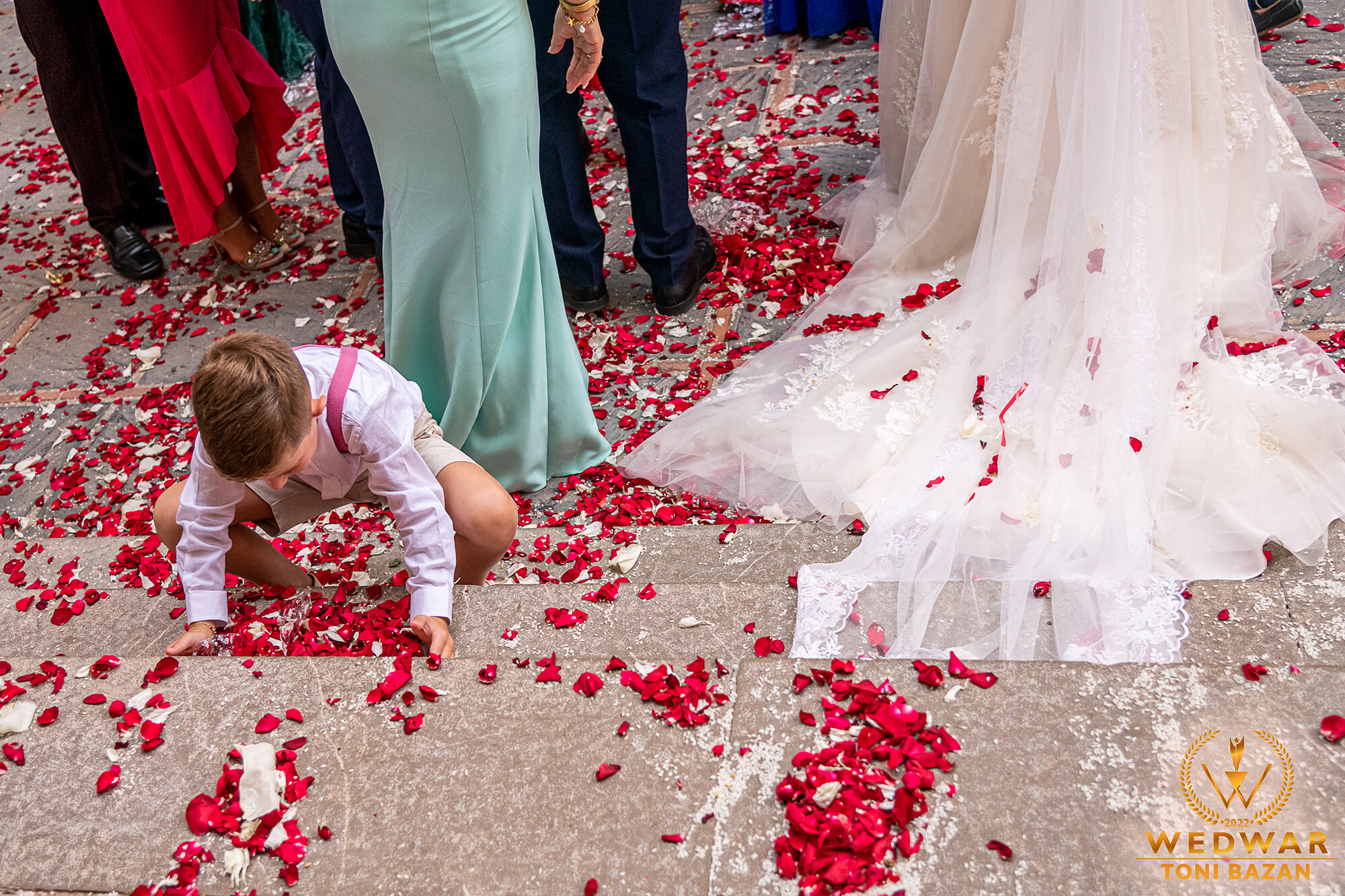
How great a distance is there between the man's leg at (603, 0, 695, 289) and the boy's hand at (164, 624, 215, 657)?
1.60 metres

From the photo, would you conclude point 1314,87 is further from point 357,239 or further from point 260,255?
point 260,255

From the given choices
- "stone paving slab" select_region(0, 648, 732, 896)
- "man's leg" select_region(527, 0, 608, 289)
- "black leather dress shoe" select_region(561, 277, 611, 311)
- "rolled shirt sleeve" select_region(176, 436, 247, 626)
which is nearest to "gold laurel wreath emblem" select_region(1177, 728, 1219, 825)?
"stone paving slab" select_region(0, 648, 732, 896)

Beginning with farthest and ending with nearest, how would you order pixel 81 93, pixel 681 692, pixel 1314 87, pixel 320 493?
pixel 81 93 → pixel 1314 87 → pixel 320 493 → pixel 681 692

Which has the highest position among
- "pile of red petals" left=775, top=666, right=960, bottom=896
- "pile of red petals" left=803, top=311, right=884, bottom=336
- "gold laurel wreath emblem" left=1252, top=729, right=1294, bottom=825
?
"gold laurel wreath emblem" left=1252, top=729, right=1294, bottom=825

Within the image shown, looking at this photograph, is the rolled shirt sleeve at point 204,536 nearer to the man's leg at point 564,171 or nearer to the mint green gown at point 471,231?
the mint green gown at point 471,231

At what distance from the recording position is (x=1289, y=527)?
176 cm

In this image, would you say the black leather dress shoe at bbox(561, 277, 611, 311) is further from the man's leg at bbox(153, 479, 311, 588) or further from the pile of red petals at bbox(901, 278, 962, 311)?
the man's leg at bbox(153, 479, 311, 588)

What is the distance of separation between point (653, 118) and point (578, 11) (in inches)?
26.3

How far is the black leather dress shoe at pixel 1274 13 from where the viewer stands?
3475mm

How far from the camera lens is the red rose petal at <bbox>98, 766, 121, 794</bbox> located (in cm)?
145

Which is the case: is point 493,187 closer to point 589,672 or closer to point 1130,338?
point 589,672

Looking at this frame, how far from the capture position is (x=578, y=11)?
1991 millimetres

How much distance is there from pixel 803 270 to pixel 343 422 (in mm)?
1637

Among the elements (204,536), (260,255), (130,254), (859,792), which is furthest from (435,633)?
(130,254)
